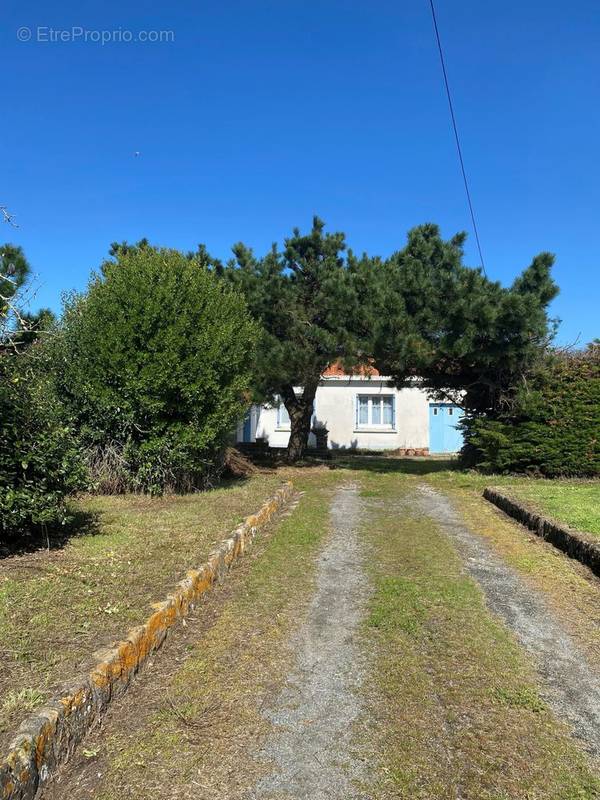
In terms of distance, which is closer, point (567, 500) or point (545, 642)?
point (545, 642)

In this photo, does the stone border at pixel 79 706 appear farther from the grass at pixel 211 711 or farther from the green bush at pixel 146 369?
the green bush at pixel 146 369

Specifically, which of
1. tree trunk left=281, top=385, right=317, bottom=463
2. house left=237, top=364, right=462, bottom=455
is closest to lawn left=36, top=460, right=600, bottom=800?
tree trunk left=281, top=385, right=317, bottom=463

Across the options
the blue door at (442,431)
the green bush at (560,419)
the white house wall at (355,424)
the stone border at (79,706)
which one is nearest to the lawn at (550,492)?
the green bush at (560,419)

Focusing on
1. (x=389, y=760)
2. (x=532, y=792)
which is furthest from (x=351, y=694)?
(x=532, y=792)

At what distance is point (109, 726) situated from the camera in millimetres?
3092

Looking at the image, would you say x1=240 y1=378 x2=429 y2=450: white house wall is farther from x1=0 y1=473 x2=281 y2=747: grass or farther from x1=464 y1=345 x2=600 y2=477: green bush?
x1=0 y1=473 x2=281 y2=747: grass

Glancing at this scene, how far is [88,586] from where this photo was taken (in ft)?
15.3

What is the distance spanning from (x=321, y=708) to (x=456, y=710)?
0.74m

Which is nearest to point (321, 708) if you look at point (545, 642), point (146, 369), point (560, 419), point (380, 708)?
point (380, 708)

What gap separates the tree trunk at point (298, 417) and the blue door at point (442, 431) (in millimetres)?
8998

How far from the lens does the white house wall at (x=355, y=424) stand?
25.8 m

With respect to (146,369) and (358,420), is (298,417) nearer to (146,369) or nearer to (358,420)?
(358,420)

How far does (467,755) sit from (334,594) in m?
2.49

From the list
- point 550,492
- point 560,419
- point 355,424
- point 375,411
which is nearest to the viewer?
point 550,492
